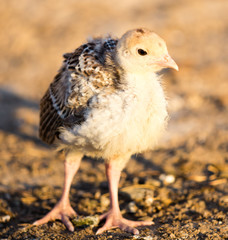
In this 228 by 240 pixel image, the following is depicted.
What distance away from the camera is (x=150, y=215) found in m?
5.18

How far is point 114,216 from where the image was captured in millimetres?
4918

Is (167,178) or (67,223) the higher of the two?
(167,178)

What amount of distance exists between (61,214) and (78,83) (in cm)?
161

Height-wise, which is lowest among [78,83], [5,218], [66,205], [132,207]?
[5,218]

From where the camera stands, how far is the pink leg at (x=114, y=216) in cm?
478

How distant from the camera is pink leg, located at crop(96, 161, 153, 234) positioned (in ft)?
15.7

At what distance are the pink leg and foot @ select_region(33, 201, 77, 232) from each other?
407 millimetres

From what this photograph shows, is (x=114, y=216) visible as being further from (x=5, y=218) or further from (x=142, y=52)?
(x=142, y=52)

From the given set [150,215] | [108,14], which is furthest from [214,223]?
[108,14]

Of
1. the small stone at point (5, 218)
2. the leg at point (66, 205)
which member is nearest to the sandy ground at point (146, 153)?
the small stone at point (5, 218)

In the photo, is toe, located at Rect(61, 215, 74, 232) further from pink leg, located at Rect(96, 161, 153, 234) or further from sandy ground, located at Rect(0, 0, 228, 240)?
pink leg, located at Rect(96, 161, 153, 234)

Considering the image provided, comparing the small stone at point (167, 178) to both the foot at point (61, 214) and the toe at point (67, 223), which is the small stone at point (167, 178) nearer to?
the foot at point (61, 214)

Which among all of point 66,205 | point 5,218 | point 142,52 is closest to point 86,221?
point 66,205

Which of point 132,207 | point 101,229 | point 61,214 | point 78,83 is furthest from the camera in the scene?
point 132,207
